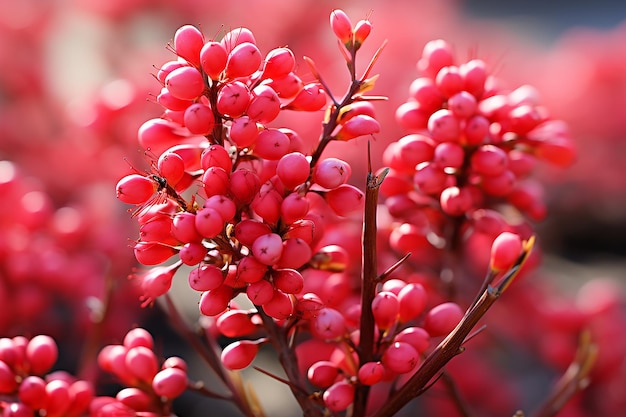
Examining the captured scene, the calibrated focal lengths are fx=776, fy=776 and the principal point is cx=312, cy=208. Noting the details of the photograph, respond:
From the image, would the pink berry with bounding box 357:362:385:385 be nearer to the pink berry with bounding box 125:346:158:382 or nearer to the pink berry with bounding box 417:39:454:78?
the pink berry with bounding box 125:346:158:382

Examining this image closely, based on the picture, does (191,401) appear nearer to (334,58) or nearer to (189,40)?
(189,40)

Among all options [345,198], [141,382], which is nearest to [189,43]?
[345,198]

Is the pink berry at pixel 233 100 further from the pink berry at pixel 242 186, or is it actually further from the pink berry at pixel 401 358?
the pink berry at pixel 401 358

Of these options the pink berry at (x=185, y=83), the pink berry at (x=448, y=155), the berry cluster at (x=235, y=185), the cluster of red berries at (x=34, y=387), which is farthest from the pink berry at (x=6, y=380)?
the pink berry at (x=448, y=155)

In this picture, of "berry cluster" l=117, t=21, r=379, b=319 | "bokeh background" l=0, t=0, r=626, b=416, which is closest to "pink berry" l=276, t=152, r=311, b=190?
"berry cluster" l=117, t=21, r=379, b=319

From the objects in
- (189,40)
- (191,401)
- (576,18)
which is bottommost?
(191,401)

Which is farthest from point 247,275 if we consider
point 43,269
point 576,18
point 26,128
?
point 576,18
